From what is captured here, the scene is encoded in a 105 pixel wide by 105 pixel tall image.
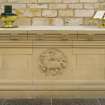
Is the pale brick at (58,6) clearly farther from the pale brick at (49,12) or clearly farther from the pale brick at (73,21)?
the pale brick at (73,21)

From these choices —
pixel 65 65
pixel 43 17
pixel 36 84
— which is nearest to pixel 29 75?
pixel 36 84

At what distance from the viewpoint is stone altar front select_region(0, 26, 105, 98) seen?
5109mm

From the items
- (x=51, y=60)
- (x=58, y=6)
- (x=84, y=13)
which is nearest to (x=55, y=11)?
(x=58, y=6)

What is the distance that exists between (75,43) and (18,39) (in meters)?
0.83

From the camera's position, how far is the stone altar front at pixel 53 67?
5.11 m

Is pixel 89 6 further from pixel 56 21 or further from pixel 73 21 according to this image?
pixel 56 21

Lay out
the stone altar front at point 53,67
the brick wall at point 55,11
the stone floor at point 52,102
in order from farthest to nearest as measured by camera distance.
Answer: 1. the brick wall at point 55,11
2. the stone altar front at point 53,67
3. the stone floor at point 52,102

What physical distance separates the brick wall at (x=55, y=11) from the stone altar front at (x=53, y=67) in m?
1.91

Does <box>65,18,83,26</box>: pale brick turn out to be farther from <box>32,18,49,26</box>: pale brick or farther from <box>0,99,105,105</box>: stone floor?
<box>0,99,105,105</box>: stone floor

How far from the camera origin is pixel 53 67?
512cm

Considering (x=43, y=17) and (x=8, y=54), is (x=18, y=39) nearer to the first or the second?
(x=8, y=54)

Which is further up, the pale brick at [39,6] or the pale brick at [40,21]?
the pale brick at [39,6]

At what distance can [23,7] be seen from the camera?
701cm

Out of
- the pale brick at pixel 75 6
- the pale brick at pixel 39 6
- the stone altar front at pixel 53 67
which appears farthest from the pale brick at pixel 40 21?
the stone altar front at pixel 53 67
